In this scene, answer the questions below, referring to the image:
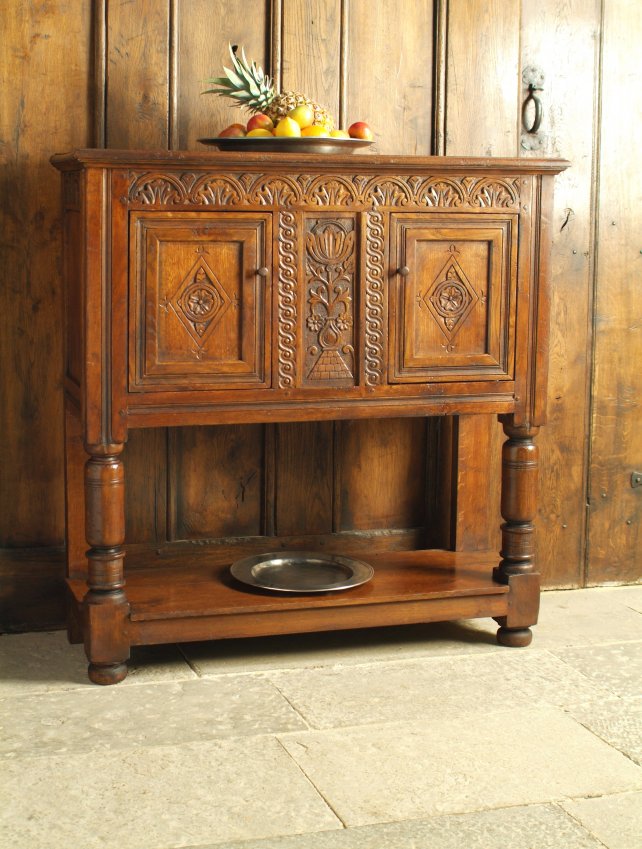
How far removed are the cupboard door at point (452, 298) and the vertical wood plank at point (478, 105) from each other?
0.53 metres

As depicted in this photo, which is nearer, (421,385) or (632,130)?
(421,385)

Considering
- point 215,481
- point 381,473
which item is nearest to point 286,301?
point 215,481

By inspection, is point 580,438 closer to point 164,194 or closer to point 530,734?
point 530,734

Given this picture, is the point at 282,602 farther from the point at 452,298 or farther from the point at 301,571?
the point at 452,298

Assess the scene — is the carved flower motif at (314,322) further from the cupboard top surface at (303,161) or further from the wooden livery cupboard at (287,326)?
the cupboard top surface at (303,161)

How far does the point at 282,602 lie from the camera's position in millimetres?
3105

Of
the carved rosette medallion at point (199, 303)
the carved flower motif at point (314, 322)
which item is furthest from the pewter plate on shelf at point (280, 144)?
the carved flower motif at point (314, 322)

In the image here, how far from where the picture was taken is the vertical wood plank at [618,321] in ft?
12.3

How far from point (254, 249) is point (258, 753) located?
1.23 m

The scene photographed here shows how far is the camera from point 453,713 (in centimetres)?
282

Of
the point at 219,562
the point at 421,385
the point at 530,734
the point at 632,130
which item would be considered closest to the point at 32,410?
the point at 219,562

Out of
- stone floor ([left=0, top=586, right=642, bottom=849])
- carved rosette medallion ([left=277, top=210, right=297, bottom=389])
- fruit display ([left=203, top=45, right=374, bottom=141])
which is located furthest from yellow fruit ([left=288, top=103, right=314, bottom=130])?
stone floor ([left=0, top=586, right=642, bottom=849])

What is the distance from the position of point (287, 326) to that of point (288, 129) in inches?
19.8

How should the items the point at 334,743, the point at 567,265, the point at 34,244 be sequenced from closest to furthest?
1. the point at 334,743
2. the point at 34,244
3. the point at 567,265
